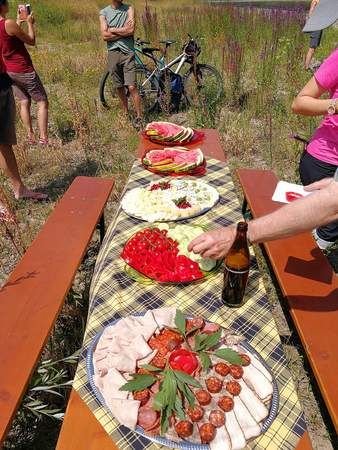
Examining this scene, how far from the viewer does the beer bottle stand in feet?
5.36

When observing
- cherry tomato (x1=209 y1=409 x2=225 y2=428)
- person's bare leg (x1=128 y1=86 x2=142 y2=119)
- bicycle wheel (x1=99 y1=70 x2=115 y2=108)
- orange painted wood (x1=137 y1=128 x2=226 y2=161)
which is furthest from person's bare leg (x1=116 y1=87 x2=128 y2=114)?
cherry tomato (x1=209 y1=409 x2=225 y2=428)

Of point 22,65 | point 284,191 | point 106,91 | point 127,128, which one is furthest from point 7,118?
point 106,91

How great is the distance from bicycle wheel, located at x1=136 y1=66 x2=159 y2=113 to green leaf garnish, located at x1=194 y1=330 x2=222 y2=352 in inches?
218

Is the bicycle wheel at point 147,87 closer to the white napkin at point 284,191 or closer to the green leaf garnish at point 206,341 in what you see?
the white napkin at point 284,191

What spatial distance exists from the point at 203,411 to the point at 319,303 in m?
0.95

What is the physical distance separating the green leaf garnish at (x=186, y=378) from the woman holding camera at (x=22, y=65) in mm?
4372

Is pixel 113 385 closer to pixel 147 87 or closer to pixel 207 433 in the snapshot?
pixel 207 433

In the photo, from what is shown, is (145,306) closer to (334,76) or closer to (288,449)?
(288,449)

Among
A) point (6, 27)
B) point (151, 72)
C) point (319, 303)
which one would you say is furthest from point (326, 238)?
point (151, 72)

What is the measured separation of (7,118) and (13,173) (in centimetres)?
60

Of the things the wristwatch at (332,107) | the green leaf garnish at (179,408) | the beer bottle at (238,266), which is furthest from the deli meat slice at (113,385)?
the wristwatch at (332,107)

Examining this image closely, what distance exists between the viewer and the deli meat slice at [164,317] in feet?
4.88

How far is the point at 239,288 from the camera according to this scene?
1.67 m

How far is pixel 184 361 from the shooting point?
1323 millimetres
